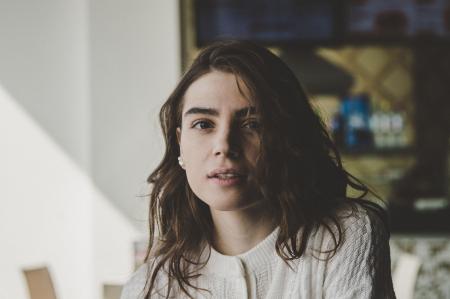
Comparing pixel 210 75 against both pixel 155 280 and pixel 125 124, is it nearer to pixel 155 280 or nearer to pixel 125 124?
pixel 155 280

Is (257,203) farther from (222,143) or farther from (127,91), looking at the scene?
(127,91)

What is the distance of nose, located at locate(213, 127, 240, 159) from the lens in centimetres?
120

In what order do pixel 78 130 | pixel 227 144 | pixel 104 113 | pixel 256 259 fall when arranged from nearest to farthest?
pixel 227 144, pixel 256 259, pixel 104 113, pixel 78 130

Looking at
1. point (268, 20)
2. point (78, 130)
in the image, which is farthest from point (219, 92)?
point (268, 20)

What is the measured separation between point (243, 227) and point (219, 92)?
255 millimetres

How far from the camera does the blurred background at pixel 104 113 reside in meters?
3.82

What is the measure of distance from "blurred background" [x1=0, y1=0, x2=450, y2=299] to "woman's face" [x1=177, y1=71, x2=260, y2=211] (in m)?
2.45

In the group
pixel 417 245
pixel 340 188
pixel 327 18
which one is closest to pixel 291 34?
pixel 327 18

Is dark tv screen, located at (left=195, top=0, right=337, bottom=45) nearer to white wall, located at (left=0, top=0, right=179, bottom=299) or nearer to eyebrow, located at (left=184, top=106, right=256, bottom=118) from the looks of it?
white wall, located at (left=0, top=0, right=179, bottom=299)

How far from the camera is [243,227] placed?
4.35 ft

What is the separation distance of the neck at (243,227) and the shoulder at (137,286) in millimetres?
171

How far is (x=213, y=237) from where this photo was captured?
1399 mm

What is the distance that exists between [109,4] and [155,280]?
2.69m

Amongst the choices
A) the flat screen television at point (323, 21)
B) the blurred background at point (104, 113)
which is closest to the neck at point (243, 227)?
the blurred background at point (104, 113)
